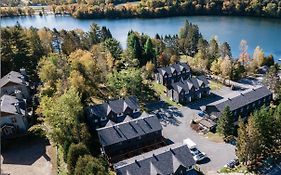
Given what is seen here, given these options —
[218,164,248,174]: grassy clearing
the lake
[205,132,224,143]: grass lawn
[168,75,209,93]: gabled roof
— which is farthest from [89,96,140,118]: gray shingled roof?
the lake

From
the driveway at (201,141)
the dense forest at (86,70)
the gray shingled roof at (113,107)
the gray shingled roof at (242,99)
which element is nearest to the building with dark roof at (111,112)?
the gray shingled roof at (113,107)

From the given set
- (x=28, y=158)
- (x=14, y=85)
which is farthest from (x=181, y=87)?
(x=14, y=85)

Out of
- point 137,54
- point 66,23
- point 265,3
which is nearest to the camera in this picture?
point 137,54

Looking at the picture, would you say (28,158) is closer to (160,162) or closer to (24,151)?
(24,151)

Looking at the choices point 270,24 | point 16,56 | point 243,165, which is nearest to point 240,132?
point 243,165

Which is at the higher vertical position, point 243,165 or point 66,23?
point 66,23

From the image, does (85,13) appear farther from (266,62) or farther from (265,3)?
(266,62)
